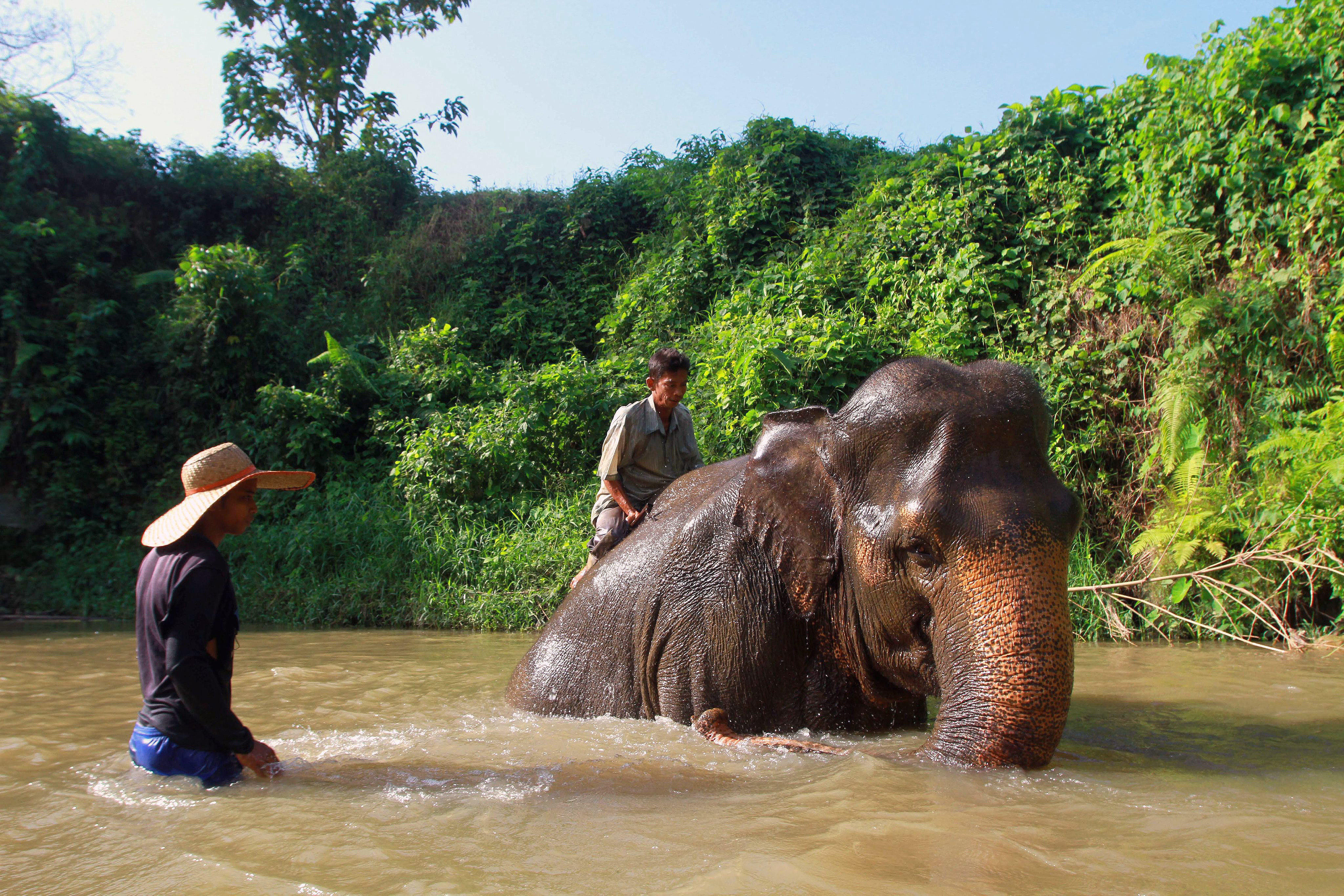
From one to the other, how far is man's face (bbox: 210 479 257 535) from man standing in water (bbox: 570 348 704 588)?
1.81 metres

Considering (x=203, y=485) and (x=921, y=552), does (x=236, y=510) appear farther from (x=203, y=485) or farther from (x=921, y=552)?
(x=921, y=552)

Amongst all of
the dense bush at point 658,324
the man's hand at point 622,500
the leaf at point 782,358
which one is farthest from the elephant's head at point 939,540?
the leaf at point 782,358

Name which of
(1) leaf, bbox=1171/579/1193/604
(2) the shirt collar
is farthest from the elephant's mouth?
(1) leaf, bbox=1171/579/1193/604

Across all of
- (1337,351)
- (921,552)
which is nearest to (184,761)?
(921,552)

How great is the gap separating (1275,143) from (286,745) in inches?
347

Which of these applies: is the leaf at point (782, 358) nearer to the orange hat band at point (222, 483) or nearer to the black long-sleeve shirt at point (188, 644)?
the orange hat band at point (222, 483)

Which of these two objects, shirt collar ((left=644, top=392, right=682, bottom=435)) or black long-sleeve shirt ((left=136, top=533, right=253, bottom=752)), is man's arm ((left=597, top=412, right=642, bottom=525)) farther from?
black long-sleeve shirt ((left=136, top=533, right=253, bottom=752))

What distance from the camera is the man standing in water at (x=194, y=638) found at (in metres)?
2.99

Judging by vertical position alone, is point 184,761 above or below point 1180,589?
below

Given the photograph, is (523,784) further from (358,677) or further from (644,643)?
(358,677)

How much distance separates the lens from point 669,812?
275cm

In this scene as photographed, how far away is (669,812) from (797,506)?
1.19 meters

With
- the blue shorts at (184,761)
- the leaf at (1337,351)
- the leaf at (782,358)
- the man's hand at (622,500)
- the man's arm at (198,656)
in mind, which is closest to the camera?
the man's arm at (198,656)

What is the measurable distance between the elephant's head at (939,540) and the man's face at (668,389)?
135 cm
